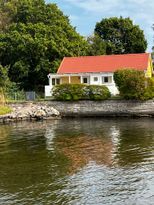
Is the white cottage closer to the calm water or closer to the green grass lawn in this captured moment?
the green grass lawn

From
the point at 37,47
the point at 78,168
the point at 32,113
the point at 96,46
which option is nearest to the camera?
the point at 78,168

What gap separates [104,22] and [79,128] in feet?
185

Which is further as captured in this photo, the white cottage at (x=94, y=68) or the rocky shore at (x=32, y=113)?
the white cottage at (x=94, y=68)

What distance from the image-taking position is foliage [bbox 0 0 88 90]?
6544cm

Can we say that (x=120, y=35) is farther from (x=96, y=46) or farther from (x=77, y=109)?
(x=77, y=109)

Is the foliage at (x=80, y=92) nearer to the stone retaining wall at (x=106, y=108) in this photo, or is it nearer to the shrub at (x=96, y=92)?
the shrub at (x=96, y=92)

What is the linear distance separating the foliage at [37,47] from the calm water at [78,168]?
102ft

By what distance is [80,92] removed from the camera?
5294 cm

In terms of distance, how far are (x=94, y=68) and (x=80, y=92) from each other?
32.7 ft

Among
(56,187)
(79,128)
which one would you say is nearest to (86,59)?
(79,128)

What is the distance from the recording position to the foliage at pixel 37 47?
6544cm

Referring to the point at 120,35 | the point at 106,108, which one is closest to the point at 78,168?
the point at 106,108

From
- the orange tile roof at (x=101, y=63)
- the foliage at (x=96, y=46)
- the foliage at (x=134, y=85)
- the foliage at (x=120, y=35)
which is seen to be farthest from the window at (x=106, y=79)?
the foliage at (x=120, y=35)

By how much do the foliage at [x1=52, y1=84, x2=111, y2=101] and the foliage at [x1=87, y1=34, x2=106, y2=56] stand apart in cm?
2873
